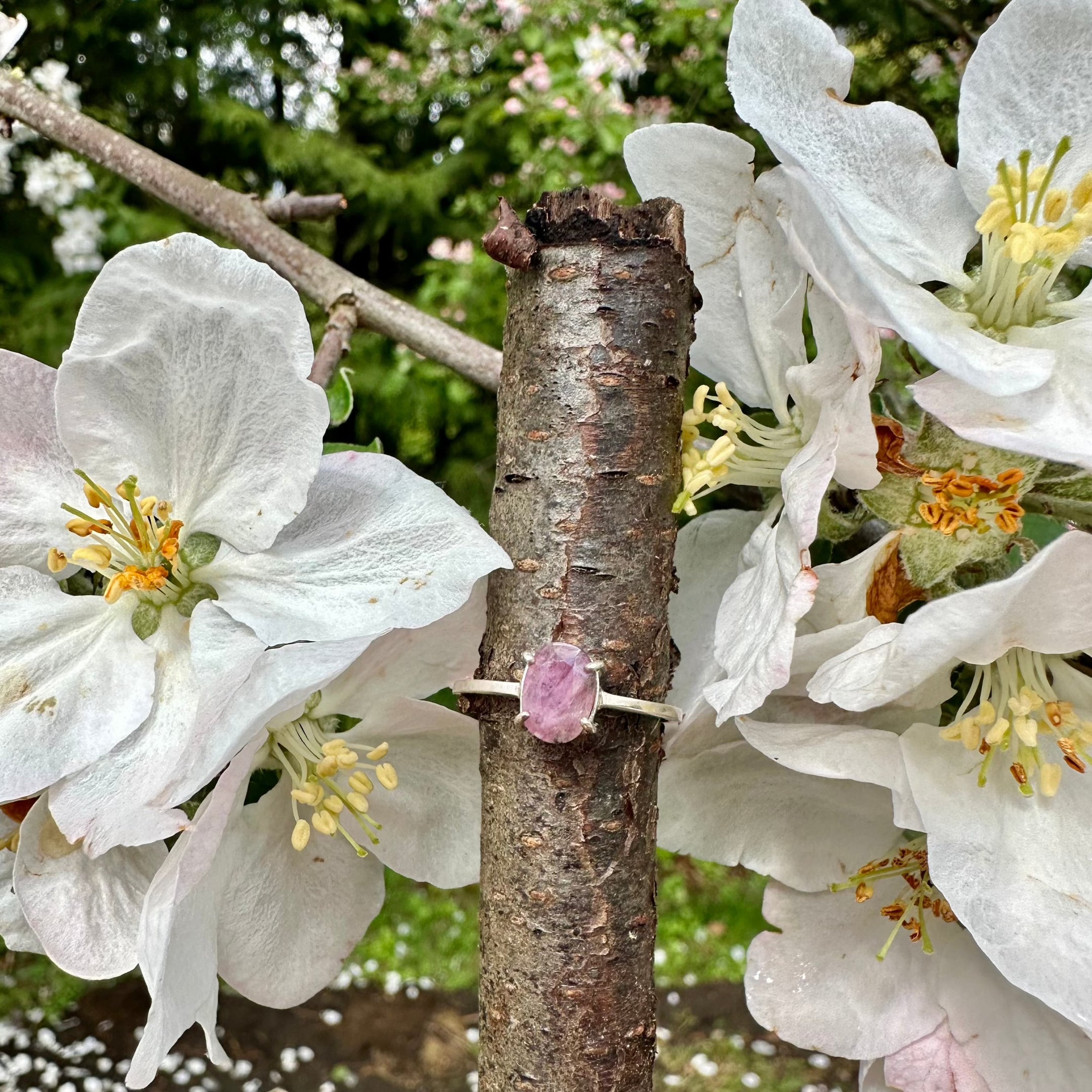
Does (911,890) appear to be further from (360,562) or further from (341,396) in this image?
(341,396)

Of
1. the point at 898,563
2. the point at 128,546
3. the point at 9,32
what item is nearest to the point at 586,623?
the point at 898,563

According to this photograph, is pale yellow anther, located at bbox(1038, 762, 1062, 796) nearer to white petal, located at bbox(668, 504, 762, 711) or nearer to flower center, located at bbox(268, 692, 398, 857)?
white petal, located at bbox(668, 504, 762, 711)

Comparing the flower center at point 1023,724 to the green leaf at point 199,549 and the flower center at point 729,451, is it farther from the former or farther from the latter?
the green leaf at point 199,549

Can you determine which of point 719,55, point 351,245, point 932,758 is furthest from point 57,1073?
point 719,55

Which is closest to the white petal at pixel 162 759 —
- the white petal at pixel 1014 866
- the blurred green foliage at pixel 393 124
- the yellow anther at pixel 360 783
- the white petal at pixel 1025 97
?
the yellow anther at pixel 360 783

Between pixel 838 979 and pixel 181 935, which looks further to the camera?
pixel 838 979
